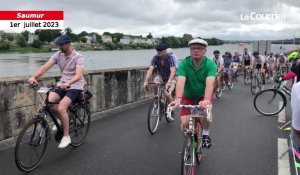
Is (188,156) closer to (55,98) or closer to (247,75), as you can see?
(55,98)

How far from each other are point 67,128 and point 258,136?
375 cm

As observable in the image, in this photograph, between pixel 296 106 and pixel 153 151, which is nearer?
pixel 296 106

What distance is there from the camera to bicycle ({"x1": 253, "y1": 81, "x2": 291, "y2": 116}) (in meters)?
9.47

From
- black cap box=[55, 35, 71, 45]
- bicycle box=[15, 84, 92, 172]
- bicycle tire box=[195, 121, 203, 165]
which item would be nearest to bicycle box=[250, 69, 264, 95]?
bicycle tire box=[195, 121, 203, 165]

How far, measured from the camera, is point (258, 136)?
6965 millimetres

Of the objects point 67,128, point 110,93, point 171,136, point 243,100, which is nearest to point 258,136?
point 171,136

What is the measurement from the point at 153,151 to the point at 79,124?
140 centimetres

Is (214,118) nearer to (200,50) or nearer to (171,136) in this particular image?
(171,136)

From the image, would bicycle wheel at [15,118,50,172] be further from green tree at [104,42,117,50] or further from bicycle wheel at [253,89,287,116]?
green tree at [104,42,117,50]

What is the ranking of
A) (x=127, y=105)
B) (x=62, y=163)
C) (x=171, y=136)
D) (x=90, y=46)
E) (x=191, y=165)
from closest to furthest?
1. (x=191, y=165)
2. (x=62, y=163)
3. (x=171, y=136)
4. (x=127, y=105)
5. (x=90, y=46)

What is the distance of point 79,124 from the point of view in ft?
20.2

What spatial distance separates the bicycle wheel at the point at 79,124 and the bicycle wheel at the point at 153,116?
1297mm

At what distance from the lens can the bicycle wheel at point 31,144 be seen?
4.59 m

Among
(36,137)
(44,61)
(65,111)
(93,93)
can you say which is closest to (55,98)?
(65,111)
